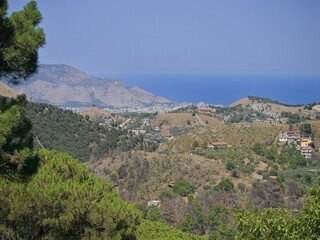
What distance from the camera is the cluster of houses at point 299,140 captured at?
39.9 metres

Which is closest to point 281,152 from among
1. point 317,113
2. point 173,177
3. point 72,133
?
point 173,177

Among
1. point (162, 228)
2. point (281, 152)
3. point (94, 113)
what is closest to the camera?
point (162, 228)

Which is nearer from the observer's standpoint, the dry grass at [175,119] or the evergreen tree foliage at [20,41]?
the evergreen tree foliage at [20,41]

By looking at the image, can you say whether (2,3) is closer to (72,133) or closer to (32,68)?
(32,68)

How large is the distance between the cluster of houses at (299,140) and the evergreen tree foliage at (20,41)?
37141 millimetres

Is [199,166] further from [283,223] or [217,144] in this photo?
[283,223]

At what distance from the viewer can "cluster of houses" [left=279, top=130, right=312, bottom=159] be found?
1572 inches

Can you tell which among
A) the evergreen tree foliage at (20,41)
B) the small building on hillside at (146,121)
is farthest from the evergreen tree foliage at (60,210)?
the small building on hillside at (146,121)

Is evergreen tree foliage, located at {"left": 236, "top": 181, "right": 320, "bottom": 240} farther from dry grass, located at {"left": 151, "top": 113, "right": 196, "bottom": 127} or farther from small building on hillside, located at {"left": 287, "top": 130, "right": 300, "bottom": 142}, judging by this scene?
dry grass, located at {"left": 151, "top": 113, "right": 196, "bottom": 127}

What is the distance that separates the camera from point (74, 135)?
46875mm

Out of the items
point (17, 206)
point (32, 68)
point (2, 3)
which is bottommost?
point (17, 206)

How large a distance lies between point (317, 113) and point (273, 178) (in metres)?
41.4

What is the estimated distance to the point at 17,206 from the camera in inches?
221

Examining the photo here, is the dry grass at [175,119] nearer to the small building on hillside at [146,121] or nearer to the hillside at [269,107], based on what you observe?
the small building on hillside at [146,121]
